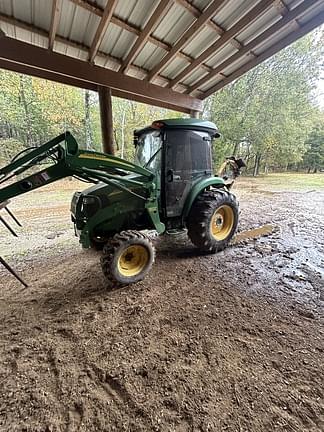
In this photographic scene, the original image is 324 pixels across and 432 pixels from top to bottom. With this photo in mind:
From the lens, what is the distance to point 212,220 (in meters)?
3.20

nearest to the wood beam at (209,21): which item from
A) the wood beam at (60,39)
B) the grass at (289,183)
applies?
the wood beam at (60,39)

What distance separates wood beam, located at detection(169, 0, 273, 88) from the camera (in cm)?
292

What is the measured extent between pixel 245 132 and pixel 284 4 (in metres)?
10.0

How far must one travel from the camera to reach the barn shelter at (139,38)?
272cm

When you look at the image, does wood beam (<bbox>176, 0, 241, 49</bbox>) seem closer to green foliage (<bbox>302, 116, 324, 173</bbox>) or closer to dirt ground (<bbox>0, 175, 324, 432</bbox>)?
dirt ground (<bbox>0, 175, 324, 432</bbox>)

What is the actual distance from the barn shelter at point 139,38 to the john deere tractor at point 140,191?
4.22 feet

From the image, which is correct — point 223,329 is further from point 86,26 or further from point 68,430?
point 86,26

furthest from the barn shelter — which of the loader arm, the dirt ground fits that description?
the dirt ground

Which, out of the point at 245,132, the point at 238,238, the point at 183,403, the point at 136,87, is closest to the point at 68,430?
the point at 183,403

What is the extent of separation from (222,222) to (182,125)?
5.18ft

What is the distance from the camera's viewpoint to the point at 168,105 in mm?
4660

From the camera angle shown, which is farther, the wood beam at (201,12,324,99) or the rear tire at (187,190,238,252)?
the wood beam at (201,12,324,99)

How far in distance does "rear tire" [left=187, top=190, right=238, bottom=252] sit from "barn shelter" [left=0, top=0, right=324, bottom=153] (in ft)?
6.81

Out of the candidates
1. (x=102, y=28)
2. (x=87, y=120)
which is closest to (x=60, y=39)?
(x=102, y=28)
